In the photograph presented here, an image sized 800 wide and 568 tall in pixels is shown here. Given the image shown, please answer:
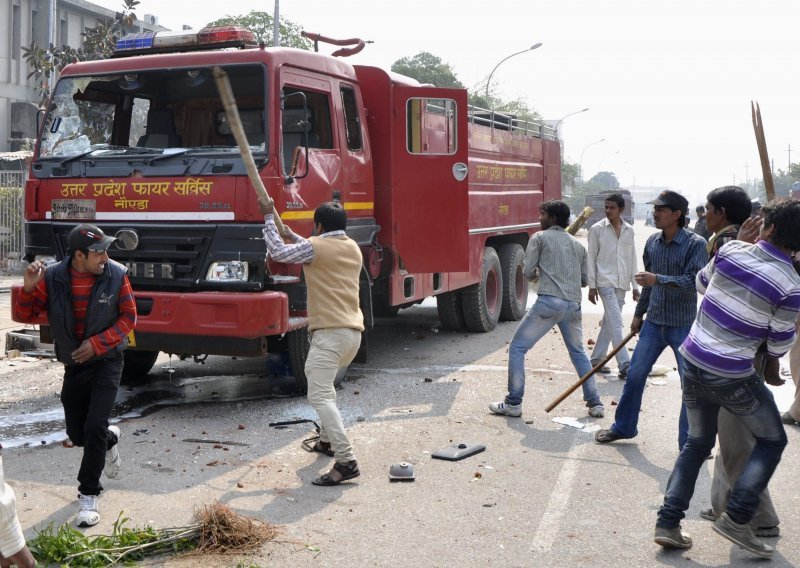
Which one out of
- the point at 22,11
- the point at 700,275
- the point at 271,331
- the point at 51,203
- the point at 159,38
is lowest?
the point at 271,331

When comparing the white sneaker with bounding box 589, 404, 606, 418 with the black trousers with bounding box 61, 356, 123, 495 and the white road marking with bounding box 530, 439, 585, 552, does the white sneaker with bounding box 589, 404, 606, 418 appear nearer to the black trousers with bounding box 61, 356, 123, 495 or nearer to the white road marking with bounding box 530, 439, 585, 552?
the white road marking with bounding box 530, 439, 585, 552

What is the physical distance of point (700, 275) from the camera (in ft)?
15.6

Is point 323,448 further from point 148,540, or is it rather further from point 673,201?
point 673,201

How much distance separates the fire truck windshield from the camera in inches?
285

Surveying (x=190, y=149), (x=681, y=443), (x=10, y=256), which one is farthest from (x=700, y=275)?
(x=10, y=256)

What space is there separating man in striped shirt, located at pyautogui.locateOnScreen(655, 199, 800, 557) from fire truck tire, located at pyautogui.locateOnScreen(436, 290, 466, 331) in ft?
22.6

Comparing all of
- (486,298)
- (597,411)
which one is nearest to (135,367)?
(597,411)

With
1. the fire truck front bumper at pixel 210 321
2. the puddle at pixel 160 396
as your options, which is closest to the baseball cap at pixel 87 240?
the fire truck front bumper at pixel 210 321

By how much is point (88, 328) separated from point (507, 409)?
350 centimetres

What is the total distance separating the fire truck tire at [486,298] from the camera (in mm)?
11219

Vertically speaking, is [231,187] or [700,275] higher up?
[231,187]

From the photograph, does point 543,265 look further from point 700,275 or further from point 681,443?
point 700,275

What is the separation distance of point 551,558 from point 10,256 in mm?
16231

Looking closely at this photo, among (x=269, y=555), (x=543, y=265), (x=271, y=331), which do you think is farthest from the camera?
(x=543, y=265)
